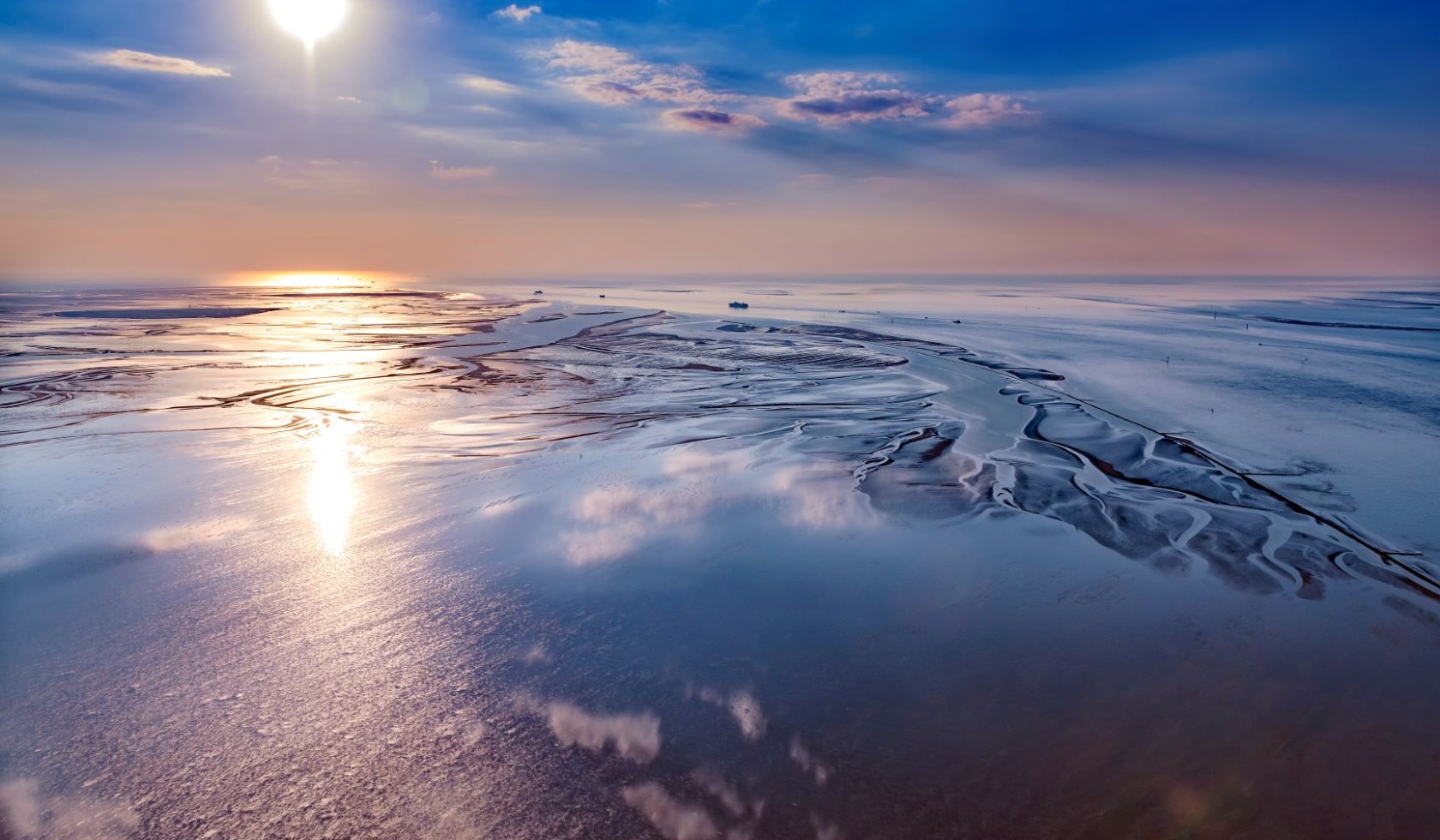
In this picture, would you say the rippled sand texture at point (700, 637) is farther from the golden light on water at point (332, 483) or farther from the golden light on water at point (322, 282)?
the golden light on water at point (322, 282)

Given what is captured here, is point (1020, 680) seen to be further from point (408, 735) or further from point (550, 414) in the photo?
point (550, 414)

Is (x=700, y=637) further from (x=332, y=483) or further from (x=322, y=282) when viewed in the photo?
(x=322, y=282)

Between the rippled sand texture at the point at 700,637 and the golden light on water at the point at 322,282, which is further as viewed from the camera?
the golden light on water at the point at 322,282

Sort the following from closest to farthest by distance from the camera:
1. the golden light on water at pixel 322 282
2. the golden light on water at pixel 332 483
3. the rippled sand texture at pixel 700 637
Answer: the rippled sand texture at pixel 700 637
the golden light on water at pixel 332 483
the golden light on water at pixel 322 282

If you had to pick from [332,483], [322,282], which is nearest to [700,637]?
[332,483]

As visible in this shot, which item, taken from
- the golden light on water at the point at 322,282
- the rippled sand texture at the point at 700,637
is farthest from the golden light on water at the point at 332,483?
the golden light on water at the point at 322,282

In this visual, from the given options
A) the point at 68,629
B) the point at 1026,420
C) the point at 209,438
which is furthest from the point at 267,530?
the point at 1026,420

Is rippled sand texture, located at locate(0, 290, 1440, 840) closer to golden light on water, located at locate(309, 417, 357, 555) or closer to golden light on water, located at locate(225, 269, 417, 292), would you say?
golden light on water, located at locate(309, 417, 357, 555)

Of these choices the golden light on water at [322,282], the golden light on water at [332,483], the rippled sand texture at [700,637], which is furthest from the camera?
the golden light on water at [322,282]
